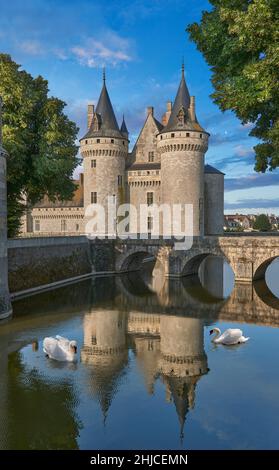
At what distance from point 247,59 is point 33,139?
1439 cm

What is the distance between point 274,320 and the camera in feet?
55.8

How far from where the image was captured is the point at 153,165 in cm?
3734

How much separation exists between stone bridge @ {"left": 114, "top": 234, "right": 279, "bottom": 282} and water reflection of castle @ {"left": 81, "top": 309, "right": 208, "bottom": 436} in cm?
1024

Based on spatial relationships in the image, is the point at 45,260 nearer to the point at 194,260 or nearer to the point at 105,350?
the point at 194,260

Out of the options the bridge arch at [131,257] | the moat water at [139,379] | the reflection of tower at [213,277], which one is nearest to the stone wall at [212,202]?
the reflection of tower at [213,277]

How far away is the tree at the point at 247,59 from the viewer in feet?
31.9

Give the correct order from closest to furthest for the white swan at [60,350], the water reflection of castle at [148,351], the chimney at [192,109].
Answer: the water reflection of castle at [148,351], the white swan at [60,350], the chimney at [192,109]

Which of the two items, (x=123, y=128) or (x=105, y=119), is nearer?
(x=105, y=119)

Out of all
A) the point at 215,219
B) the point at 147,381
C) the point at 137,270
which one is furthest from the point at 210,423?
the point at 215,219

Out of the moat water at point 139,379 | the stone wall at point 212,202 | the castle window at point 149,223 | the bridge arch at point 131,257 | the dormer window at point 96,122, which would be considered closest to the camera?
the moat water at point 139,379

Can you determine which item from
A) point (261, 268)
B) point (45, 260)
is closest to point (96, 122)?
point (45, 260)

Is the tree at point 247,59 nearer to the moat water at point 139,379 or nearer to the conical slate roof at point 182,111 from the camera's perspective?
the moat water at point 139,379

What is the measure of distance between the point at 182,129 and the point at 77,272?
14389 mm

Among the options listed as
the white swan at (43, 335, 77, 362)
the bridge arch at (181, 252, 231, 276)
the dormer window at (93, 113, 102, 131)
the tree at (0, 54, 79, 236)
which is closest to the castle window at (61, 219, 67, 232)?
the dormer window at (93, 113, 102, 131)
